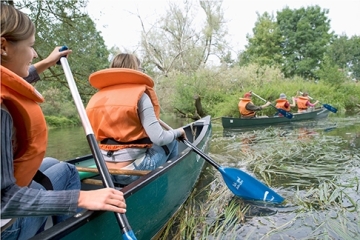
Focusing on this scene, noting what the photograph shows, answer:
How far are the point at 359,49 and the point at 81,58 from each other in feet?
109

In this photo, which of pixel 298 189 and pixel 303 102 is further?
pixel 303 102

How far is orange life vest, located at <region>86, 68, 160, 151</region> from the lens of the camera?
6.54 feet

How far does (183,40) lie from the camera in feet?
65.5

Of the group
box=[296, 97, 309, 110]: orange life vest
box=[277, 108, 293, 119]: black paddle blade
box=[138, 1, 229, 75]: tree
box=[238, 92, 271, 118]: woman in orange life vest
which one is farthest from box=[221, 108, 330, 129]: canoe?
box=[138, 1, 229, 75]: tree

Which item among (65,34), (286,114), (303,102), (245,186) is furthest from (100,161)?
(303,102)

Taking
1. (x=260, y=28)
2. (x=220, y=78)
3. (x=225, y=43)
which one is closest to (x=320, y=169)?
(x=220, y=78)

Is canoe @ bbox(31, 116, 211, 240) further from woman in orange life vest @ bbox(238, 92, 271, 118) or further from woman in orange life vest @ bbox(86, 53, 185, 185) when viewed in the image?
woman in orange life vest @ bbox(238, 92, 271, 118)

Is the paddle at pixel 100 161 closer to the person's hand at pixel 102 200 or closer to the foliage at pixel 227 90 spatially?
the person's hand at pixel 102 200

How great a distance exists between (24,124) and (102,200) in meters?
0.40

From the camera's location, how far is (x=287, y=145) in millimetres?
5496

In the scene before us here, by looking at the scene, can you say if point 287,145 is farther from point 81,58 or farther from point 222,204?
point 81,58

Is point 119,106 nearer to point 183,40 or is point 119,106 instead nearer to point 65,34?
point 65,34

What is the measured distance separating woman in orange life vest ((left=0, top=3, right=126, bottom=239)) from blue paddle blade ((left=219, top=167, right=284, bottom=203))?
1.83m

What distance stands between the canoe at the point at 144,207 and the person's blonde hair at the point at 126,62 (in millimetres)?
780
